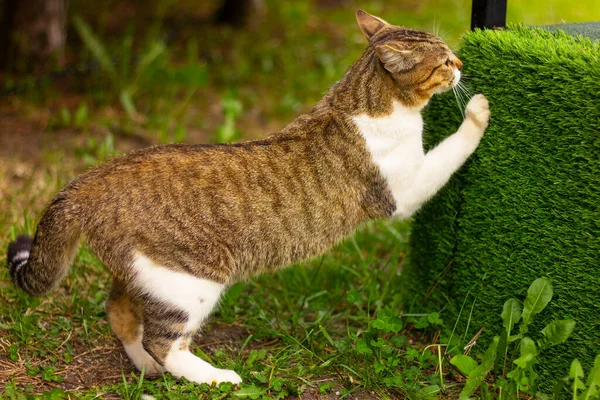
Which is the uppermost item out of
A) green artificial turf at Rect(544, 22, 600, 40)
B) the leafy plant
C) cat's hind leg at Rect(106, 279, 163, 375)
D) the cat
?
green artificial turf at Rect(544, 22, 600, 40)

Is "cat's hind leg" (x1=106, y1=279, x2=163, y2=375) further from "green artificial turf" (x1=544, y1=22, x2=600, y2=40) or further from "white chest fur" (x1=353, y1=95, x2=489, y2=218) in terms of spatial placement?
"green artificial turf" (x1=544, y1=22, x2=600, y2=40)

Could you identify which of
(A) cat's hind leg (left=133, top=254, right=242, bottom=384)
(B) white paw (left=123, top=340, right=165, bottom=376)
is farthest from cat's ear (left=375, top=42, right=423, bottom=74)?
(B) white paw (left=123, top=340, right=165, bottom=376)

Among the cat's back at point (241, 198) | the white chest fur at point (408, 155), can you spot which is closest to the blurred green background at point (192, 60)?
the cat's back at point (241, 198)

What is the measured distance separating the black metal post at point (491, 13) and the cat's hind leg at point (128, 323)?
2.04 metres

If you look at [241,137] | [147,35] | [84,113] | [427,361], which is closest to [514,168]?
[427,361]

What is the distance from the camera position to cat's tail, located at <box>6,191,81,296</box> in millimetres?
3115

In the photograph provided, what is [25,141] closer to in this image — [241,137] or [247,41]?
[241,137]

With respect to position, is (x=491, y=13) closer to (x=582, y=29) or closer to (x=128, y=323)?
(x=582, y=29)

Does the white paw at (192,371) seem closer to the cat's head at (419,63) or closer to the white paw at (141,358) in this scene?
the white paw at (141,358)

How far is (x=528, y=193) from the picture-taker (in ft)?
10.1

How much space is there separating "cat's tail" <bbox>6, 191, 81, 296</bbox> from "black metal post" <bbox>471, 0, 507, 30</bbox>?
2.00 meters

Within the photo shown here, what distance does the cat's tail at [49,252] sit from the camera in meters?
3.12

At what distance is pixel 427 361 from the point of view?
11.2 ft

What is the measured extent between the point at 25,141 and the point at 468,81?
3.84 meters
